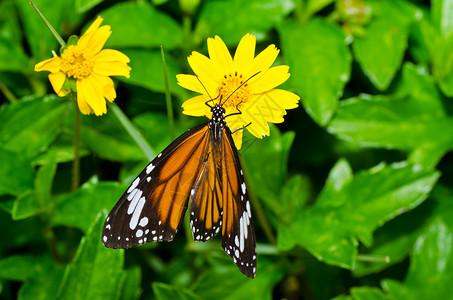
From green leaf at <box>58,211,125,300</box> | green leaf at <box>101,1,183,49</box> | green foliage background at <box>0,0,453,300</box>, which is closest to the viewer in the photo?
green leaf at <box>58,211,125,300</box>

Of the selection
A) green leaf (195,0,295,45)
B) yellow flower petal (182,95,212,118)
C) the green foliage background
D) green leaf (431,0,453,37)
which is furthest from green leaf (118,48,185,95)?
green leaf (431,0,453,37)

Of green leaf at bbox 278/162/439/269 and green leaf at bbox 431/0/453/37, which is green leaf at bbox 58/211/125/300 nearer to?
green leaf at bbox 278/162/439/269

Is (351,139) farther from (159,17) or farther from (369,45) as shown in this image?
(159,17)

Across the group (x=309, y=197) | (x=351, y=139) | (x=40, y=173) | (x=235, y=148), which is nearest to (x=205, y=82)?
(x=235, y=148)

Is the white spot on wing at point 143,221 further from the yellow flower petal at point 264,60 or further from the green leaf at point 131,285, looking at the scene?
the green leaf at point 131,285

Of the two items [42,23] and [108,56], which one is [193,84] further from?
[42,23]

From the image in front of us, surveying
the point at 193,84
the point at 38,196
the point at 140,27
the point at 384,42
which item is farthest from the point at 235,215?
the point at 384,42

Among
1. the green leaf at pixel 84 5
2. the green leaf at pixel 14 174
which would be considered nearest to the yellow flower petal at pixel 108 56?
the green leaf at pixel 84 5
